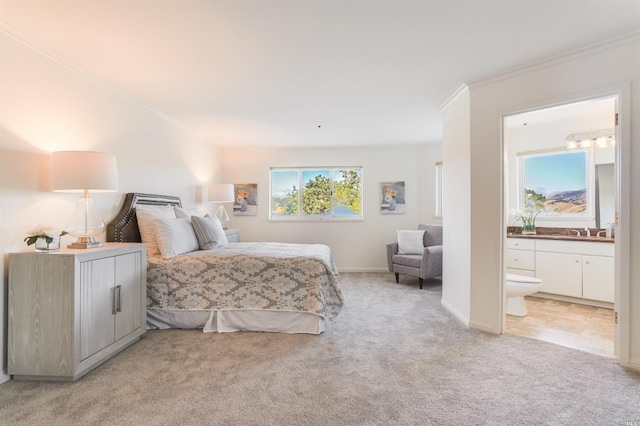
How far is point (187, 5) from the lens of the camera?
68.1 inches

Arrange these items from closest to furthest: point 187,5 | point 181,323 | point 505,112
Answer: point 187,5 < point 505,112 < point 181,323

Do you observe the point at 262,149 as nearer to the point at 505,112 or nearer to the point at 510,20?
the point at 505,112

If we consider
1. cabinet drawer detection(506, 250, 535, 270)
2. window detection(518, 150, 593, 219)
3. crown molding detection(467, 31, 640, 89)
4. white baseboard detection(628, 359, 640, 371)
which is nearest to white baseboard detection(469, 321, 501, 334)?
white baseboard detection(628, 359, 640, 371)

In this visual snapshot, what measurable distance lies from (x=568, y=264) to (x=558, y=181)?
123 cm

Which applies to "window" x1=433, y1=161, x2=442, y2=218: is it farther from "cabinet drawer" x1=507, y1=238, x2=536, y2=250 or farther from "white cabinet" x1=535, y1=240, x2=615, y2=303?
"white cabinet" x1=535, y1=240, x2=615, y2=303

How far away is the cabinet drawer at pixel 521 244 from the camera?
3926 millimetres

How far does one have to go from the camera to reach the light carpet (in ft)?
5.36

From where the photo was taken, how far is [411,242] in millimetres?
4863

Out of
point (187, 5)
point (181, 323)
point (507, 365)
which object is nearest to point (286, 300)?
point (181, 323)

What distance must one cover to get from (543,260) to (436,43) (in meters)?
3.25

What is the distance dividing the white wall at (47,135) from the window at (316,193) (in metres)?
2.56

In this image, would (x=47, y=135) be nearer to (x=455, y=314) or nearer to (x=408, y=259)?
(x=455, y=314)

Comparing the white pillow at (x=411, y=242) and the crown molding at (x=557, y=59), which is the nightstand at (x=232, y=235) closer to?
the white pillow at (x=411, y=242)

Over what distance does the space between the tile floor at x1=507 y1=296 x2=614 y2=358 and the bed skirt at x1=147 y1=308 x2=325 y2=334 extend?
196 centimetres
